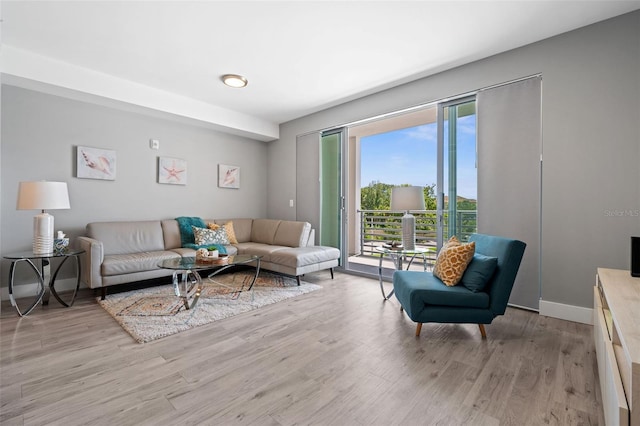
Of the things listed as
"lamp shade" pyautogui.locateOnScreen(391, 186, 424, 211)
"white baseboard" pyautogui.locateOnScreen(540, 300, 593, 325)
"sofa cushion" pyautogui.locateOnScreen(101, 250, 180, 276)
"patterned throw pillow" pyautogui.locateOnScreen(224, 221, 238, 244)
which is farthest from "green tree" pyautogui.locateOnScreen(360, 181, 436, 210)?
"sofa cushion" pyautogui.locateOnScreen(101, 250, 180, 276)

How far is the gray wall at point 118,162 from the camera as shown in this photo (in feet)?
11.1

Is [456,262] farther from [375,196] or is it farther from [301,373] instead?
[375,196]

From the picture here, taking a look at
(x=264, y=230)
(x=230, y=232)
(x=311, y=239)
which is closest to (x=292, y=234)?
(x=311, y=239)

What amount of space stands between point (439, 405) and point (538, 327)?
1624mm

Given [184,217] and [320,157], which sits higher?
[320,157]

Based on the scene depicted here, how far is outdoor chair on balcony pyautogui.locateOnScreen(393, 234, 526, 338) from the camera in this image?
231 centimetres

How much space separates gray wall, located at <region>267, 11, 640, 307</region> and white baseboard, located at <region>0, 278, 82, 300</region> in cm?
539

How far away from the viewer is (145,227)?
13.6 feet

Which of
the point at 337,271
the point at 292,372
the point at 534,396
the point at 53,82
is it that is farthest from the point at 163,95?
the point at 534,396

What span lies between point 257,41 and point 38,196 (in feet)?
8.83

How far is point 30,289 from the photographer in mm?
3471

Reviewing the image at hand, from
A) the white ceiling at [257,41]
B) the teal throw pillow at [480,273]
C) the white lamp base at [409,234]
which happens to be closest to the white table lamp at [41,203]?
the white ceiling at [257,41]

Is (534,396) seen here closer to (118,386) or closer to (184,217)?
(118,386)

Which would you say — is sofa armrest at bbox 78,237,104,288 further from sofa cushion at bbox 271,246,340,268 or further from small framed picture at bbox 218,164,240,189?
small framed picture at bbox 218,164,240,189
